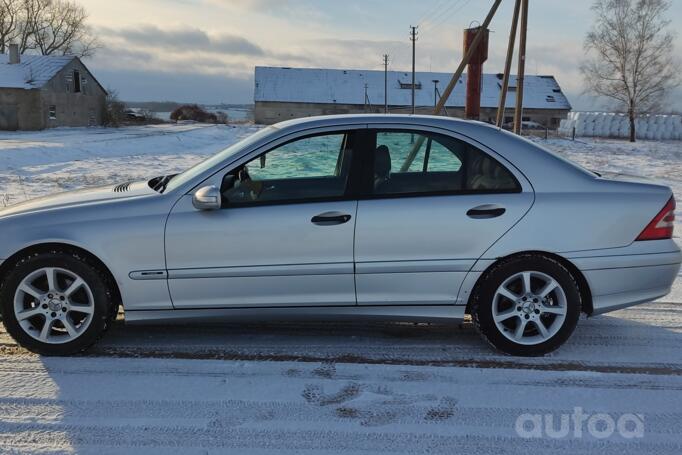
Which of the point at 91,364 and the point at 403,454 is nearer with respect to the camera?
the point at 403,454

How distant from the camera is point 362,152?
409 cm

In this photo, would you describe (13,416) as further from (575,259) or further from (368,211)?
(575,259)

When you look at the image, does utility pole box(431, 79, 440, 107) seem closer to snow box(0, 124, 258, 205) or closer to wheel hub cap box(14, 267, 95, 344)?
snow box(0, 124, 258, 205)

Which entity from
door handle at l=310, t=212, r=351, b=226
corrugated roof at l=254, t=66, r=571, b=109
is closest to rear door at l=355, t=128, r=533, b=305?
door handle at l=310, t=212, r=351, b=226

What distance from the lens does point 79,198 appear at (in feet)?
13.8

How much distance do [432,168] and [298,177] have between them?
40.3 inches

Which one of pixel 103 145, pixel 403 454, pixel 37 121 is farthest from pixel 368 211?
pixel 37 121

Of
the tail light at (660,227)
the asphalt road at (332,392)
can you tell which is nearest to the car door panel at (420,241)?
the asphalt road at (332,392)

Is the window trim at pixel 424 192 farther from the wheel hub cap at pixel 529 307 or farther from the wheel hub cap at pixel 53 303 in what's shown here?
the wheel hub cap at pixel 53 303

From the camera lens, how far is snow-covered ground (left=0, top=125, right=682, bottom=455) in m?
3.02

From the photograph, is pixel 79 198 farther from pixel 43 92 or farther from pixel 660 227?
pixel 43 92

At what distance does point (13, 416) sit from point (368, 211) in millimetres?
2351

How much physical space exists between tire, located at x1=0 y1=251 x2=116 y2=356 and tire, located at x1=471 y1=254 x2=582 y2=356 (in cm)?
252

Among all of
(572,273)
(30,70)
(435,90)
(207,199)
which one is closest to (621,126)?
(435,90)
